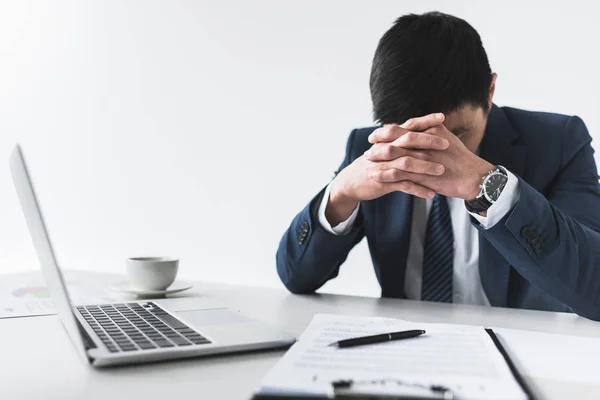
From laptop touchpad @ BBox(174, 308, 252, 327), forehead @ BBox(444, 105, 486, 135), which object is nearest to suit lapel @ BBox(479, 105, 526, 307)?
Answer: forehead @ BBox(444, 105, 486, 135)

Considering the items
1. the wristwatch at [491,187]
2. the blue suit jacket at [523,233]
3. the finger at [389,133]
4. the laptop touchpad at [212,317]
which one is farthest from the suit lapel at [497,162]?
the laptop touchpad at [212,317]

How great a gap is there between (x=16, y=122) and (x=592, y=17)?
2.89m

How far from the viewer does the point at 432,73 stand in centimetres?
120

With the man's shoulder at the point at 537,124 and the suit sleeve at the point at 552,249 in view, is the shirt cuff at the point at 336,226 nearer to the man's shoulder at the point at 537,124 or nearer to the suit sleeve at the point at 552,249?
the suit sleeve at the point at 552,249

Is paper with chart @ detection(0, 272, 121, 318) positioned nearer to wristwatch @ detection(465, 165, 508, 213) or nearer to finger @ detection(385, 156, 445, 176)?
finger @ detection(385, 156, 445, 176)

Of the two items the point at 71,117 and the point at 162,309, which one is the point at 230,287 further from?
the point at 71,117

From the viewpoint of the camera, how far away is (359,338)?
2.42ft

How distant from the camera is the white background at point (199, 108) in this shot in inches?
103

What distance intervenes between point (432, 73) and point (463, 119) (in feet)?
0.43

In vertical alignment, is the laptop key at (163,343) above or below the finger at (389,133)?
below

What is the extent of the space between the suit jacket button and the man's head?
11.4 inches

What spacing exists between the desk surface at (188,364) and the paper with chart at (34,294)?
0.08 meters

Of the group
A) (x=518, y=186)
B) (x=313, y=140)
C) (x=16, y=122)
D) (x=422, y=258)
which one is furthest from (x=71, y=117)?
(x=518, y=186)

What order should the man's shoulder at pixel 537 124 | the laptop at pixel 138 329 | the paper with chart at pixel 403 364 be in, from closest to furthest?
the paper with chart at pixel 403 364 < the laptop at pixel 138 329 < the man's shoulder at pixel 537 124
